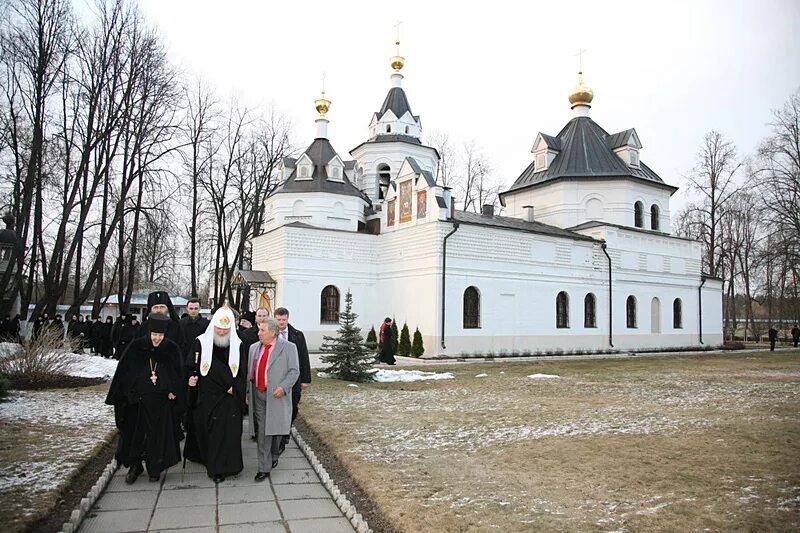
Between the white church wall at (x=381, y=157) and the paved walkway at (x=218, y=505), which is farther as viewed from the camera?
the white church wall at (x=381, y=157)

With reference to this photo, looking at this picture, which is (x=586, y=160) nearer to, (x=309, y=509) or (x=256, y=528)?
(x=309, y=509)

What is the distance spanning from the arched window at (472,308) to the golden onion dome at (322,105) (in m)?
12.9

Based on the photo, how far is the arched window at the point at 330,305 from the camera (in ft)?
88.1

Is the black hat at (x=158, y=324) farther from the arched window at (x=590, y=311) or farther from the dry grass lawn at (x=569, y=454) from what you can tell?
the arched window at (x=590, y=311)

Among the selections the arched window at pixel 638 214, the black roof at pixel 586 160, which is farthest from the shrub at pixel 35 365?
the arched window at pixel 638 214

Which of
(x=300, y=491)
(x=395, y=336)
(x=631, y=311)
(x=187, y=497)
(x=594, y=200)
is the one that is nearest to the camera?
(x=187, y=497)

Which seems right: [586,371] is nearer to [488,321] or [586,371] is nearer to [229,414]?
[488,321]

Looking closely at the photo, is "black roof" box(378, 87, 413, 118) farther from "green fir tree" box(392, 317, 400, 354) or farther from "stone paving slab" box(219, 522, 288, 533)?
"stone paving slab" box(219, 522, 288, 533)

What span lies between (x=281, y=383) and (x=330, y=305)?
20.4 meters

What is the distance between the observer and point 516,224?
28672mm

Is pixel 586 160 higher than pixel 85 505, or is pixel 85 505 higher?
pixel 586 160

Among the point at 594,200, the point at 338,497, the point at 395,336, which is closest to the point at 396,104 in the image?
the point at 594,200

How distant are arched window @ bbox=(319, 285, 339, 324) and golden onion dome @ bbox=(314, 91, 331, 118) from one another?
999 cm

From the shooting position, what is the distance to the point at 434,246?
24562 millimetres
